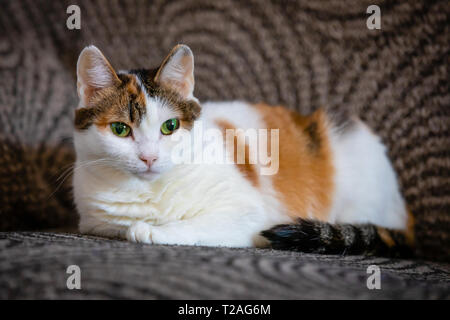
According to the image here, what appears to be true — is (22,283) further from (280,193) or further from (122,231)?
(280,193)

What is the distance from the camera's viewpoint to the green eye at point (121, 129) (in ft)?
3.93

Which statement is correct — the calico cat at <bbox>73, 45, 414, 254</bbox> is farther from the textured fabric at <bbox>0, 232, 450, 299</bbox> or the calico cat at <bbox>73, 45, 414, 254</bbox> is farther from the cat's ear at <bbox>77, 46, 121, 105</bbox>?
the textured fabric at <bbox>0, 232, 450, 299</bbox>

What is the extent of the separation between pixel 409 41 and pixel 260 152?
709mm

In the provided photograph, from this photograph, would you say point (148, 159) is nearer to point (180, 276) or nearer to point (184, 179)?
point (184, 179)

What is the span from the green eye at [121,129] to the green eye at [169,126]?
101 mm

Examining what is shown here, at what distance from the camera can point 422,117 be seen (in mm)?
1557

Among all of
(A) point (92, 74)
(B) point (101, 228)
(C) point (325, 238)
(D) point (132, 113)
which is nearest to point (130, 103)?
(D) point (132, 113)

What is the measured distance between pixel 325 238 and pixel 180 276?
556 millimetres

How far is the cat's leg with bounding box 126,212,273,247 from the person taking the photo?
1.12 metres

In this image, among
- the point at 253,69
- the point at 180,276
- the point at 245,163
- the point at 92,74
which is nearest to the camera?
the point at 180,276

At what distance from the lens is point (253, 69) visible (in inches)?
71.1

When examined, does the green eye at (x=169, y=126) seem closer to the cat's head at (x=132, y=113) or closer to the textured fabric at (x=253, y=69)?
the cat's head at (x=132, y=113)

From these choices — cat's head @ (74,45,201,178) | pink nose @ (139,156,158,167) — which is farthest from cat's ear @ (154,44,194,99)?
pink nose @ (139,156,158,167)


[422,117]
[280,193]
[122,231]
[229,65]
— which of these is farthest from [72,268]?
[422,117]
